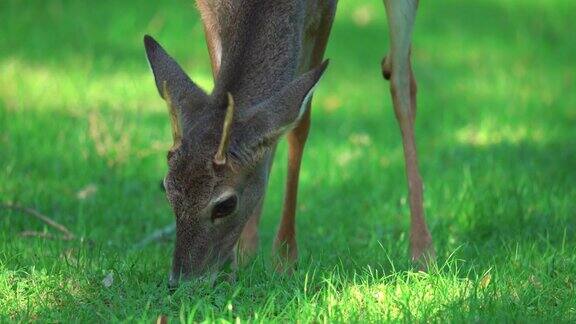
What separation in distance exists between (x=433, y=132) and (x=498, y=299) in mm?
5617

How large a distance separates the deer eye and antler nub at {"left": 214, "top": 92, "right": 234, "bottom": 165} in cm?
20

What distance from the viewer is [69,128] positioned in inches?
413

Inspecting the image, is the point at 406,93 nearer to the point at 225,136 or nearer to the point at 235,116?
the point at 235,116

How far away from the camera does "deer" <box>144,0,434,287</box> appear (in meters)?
6.10

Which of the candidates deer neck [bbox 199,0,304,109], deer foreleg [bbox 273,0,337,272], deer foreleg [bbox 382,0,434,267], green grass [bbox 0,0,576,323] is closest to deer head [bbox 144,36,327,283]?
deer neck [bbox 199,0,304,109]

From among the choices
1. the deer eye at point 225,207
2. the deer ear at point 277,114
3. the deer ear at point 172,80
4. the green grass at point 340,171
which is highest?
the deer ear at point 172,80

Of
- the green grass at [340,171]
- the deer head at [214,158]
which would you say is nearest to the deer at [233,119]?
the deer head at [214,158]

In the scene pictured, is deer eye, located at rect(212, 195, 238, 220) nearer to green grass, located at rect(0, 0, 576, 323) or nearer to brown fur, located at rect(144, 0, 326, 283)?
brown fur, located at rect(144, 0, 326, 283)

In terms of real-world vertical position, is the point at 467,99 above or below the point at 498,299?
below

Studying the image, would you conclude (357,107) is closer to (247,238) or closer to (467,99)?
(467,99)

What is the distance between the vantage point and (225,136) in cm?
601

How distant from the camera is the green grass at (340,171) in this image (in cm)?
604

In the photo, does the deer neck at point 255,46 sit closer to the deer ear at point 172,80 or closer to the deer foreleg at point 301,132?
the deer ear at point 172,80

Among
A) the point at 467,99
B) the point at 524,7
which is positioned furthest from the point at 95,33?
the point at 524,7
